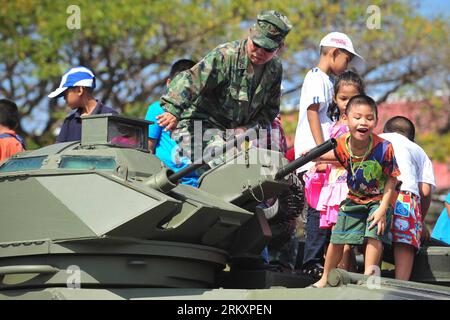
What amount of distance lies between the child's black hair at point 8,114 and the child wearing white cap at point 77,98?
0.57m

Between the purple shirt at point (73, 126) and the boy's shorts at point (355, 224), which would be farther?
the purple shirt at point (73, 126)

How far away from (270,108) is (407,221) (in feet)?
5.03

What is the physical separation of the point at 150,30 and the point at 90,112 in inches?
423

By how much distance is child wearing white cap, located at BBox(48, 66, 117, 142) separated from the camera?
9562mm

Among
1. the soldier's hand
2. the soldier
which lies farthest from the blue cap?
the soldier's hand

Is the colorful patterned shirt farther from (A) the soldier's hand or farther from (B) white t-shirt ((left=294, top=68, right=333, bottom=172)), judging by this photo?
(A) the soldier's hand

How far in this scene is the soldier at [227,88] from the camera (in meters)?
8.07

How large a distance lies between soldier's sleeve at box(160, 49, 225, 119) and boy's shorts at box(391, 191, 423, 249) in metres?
1.70

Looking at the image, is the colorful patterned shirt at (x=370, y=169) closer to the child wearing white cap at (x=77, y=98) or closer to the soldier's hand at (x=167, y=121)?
the soldier's hand at (x=167, y=121)

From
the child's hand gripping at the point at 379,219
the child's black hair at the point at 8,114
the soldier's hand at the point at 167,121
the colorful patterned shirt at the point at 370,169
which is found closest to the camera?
the child's hand gripping at the point at 379,219

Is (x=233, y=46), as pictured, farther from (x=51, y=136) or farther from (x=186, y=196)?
(x=51, y=136)

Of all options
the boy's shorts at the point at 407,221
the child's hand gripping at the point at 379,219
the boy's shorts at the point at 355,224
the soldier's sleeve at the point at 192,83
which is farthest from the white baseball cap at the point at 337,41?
the child's hand gripping at the point at 379,219

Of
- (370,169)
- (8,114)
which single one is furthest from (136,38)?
(370,169)

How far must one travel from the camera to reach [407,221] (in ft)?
25.4
